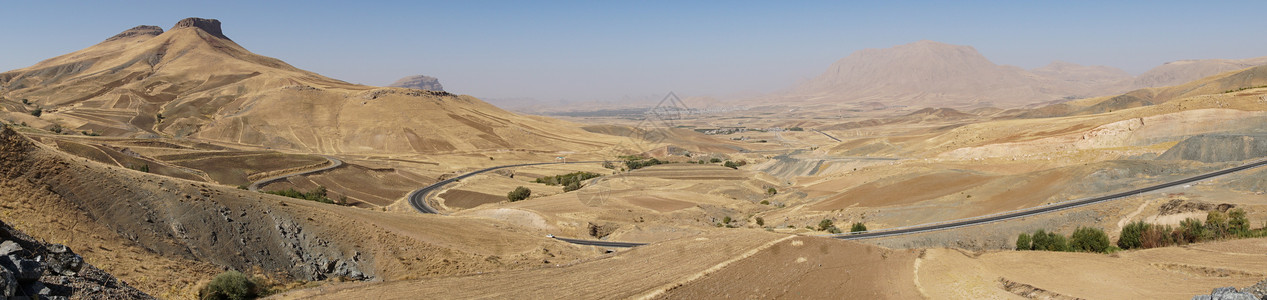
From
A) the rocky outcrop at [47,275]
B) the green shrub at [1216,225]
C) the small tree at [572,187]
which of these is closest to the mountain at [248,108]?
the small tree at [572,187]

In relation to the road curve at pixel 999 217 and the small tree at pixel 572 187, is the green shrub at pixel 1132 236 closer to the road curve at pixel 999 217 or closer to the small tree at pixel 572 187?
the road curve at pixel 999 217

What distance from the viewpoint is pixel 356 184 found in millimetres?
77438

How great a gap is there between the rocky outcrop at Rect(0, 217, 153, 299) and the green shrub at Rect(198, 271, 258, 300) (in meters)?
2.86

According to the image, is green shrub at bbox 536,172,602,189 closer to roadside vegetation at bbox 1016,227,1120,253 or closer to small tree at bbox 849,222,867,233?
small tree at bbox 849,222,867,233

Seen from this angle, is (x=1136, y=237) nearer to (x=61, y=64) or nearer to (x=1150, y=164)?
(x=1150, y=164)

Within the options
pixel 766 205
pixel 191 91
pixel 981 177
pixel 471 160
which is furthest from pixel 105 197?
pixel 191 91

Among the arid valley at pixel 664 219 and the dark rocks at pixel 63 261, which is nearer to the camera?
the dark rocks at pixel 63 261

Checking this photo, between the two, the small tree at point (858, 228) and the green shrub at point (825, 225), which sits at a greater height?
the small tree at point (858, 228)

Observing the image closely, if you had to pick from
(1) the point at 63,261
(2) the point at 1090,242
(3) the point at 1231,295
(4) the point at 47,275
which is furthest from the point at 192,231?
(2) the point at 1090,242

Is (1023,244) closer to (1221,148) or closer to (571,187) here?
(1221,148)

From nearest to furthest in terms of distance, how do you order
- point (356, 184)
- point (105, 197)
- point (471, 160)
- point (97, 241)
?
point (97, 241), point (105, 197), point (356, 184), point (471, 160)

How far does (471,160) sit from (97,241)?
94.0m

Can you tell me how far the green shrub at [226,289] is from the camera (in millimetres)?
19656

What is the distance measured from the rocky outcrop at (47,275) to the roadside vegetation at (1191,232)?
41281 millimetres
